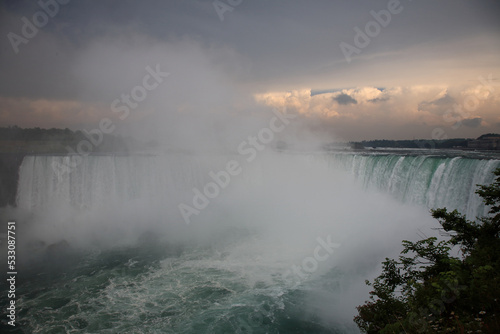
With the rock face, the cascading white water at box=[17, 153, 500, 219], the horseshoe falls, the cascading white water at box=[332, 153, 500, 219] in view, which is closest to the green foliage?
the horseshoe falls

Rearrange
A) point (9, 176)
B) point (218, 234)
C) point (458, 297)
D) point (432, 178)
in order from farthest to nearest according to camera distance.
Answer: point (9, 176) < point (218, 234) < point (432, 178) < point (458, 297)

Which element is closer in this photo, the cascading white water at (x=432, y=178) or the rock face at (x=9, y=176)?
the cascading white water at (x=432, y=178)

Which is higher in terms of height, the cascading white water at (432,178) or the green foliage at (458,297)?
the cascading white water at (432,178)

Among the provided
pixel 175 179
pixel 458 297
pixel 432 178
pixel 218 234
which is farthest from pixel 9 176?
pixel 432 178

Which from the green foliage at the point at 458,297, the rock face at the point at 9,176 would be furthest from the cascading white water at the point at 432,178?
the rock face at the point at 9,176

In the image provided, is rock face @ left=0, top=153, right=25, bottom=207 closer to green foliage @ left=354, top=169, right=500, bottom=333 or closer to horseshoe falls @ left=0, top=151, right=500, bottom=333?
horseshoe falls @ left=0, top=151, right=500, bottom=333

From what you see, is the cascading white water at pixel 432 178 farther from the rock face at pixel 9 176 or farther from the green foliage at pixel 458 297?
the rock face at pixel 9 176

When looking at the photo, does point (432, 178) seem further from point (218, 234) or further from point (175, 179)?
point (175, 179)
